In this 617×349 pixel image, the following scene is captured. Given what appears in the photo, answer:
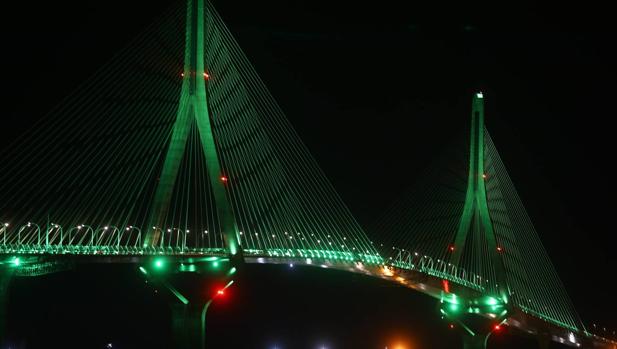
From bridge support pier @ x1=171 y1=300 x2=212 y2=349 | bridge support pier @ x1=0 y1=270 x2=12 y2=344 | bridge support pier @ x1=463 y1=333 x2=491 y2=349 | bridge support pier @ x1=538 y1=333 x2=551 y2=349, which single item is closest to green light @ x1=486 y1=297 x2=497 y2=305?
bridge support pier @ x1=463 y1=333 x2=491 y2=349

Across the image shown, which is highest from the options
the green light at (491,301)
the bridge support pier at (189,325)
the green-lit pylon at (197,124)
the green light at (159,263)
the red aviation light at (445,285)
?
the green-lit pylon at (197,124)

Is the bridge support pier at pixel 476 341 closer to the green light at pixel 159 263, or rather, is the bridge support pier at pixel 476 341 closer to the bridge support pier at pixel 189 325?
the bridge support pier at pixel 189 325

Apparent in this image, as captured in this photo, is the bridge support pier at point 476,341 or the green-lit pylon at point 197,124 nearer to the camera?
the green-lit pylon at point 197,124

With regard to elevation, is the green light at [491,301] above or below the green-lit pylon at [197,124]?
below

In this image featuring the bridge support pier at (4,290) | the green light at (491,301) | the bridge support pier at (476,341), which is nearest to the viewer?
the bridge support pier at (4,290)

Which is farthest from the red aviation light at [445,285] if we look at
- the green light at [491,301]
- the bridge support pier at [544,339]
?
the bridge support pier at [544,339]

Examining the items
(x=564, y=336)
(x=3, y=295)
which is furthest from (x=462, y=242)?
(x=3, y=295)

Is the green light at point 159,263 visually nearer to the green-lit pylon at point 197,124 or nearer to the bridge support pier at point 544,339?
the green-lit pylon at point 197,124

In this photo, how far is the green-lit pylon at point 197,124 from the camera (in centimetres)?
2753

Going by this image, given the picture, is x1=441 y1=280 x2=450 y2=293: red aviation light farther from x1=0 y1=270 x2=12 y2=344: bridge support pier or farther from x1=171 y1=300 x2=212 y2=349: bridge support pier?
x1=0 y1=270 x2=12 y2=344: bridge support pier

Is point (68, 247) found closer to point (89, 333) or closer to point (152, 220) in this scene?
point (152, 220)

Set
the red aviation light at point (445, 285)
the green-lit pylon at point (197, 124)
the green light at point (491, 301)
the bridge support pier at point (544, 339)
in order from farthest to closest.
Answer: the bridge support pier at point (544, 339) → the green light at point (491, 301) → the red aviation light at point (445, 285) → the green-lit pylon at point (197, 124)

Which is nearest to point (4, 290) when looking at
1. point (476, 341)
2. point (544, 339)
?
point (476, 341)

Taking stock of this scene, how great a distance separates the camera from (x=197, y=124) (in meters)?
28.0
